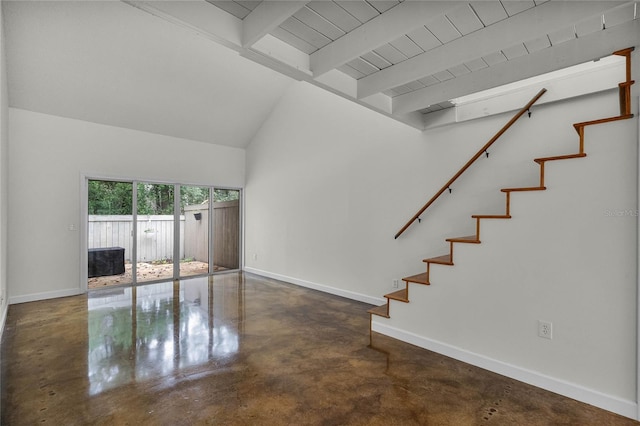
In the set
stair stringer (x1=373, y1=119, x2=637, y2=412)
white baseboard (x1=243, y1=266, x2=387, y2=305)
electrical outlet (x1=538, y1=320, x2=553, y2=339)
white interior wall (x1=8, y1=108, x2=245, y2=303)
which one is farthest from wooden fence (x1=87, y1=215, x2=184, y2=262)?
electrical outlet (x1=538, y1=320, x2=553, y2=339)

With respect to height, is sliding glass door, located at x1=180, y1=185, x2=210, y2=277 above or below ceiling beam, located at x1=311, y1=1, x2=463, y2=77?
below

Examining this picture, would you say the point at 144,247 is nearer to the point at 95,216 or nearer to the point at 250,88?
the point at 95,216

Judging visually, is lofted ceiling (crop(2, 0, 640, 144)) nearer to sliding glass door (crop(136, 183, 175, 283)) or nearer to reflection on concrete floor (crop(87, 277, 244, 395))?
sliding glass door (crop(136, 183, 175, 283))

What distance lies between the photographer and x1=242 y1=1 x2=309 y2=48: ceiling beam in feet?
5.95

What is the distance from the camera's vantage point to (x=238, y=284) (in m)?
6.07

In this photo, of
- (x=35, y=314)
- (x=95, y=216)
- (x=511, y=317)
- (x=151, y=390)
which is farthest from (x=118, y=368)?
(x=95, y=216)

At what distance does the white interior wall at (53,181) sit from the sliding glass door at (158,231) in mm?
279

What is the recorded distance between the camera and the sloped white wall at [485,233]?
2227mm

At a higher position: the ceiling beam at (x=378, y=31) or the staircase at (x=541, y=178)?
the ceiling beam at (x=378, y=31)

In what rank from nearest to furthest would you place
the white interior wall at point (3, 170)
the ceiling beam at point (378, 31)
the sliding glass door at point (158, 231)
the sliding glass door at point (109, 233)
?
1. the ceiling beam at point (378, 31)
2. the white interior wall at point (3, 170)
3. the sliding glass door at point (109, 233)
4. the sliding glass door at point (158, 231)

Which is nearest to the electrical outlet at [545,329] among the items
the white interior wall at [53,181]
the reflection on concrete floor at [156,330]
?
the reflection on concrete floor at [156,330]

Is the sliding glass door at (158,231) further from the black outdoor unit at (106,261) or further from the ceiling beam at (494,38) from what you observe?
the ceiling beam at (494,38)

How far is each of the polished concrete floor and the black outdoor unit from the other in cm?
A: 144

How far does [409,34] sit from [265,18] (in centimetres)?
108
